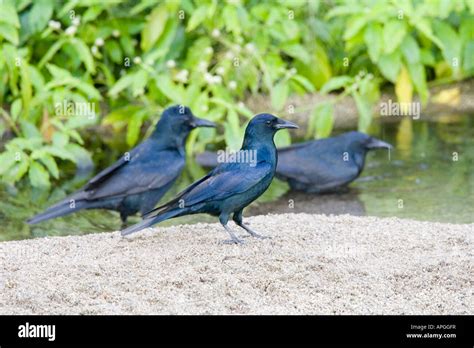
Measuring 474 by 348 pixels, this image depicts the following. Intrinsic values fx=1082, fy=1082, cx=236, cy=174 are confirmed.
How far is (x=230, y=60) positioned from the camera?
1095 cm

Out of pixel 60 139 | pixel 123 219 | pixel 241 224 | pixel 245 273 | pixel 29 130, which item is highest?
pixel 29 130

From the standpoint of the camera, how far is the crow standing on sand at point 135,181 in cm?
808

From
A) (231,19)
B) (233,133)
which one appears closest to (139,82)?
(233,133)

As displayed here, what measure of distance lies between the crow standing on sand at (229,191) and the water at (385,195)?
1806mm

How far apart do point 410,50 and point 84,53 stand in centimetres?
340

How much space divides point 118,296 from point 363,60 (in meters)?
7.29

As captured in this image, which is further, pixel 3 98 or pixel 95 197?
pixel 3 98

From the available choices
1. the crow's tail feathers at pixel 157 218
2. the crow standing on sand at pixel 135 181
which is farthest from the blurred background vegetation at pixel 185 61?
the crow's tail feathers at pixel 157 218

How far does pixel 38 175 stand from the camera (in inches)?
370

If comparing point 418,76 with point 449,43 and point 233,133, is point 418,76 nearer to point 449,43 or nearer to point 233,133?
point 449,43

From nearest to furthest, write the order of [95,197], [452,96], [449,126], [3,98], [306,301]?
[306,301] → [95,197] → [3,98] → [449,126] → [452,96]

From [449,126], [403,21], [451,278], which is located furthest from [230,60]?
[451,278]

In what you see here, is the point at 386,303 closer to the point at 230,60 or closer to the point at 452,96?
the point at 230,60

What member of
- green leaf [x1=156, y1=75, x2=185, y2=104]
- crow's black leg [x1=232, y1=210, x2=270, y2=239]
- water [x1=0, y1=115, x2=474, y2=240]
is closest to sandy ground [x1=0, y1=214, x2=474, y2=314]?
crow's black leg [x1=232, y1=210, x2=270, y2=239]
